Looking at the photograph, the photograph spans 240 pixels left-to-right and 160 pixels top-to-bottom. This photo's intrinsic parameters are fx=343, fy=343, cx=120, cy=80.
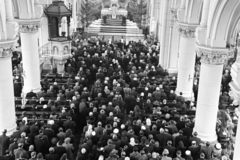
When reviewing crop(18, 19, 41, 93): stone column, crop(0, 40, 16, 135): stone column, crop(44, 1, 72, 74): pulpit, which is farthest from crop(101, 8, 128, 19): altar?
crop(0, 40, 16, 135): stone column

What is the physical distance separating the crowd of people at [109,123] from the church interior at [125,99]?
0.04 metres

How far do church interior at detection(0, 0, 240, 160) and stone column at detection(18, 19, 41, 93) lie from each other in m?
0.06

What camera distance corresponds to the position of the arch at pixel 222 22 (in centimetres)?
1305

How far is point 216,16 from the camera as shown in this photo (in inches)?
529

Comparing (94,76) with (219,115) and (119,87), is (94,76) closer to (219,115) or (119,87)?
(119,87)

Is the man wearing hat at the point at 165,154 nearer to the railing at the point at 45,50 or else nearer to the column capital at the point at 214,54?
the column capital at the point at 214,54

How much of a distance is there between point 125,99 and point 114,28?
32222mm

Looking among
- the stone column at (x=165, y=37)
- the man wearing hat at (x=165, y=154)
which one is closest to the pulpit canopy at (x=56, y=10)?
the stone column at (x=165, y=37)

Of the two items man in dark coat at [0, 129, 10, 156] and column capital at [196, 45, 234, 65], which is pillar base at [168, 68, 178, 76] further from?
man in dark coat at [0, 129, 10, 156]

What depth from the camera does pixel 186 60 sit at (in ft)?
65.4

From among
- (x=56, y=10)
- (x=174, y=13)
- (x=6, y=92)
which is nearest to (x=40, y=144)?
(x=6, y=92)

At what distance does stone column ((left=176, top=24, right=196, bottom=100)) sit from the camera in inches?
766

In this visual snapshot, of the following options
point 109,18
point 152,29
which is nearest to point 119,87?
point 152,29

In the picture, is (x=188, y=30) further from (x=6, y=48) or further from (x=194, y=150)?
(x=6, y=48)
